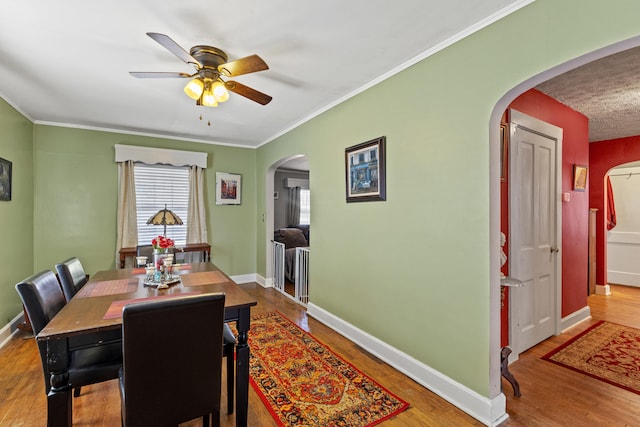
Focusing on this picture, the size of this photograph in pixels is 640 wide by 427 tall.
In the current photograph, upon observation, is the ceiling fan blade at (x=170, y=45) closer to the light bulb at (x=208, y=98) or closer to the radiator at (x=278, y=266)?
the light bulb at (x=208, y=98)

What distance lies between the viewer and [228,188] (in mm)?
5098

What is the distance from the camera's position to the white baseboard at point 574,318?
10.6ft

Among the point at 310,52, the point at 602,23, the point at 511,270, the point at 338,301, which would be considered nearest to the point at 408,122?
the point at 310,52

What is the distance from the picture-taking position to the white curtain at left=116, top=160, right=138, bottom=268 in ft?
13.9

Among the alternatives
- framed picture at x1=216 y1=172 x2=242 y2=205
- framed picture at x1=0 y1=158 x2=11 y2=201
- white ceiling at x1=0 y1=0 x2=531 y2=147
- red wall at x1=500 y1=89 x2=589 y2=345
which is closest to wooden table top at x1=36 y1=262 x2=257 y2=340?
framed picture at x1=0 y1=158 x2=11 y2=201

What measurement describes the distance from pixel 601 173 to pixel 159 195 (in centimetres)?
704

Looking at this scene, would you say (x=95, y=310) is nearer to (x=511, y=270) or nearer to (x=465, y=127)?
(x=465, y=127)

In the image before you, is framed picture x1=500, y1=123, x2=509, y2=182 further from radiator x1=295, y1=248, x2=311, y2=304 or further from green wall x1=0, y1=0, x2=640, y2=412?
radiator x1=295, y1=248, x2=311, y2=304

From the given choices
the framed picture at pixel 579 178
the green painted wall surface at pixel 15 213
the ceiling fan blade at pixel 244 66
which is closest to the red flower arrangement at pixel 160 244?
the ceiling fan blade at pixel 244 66

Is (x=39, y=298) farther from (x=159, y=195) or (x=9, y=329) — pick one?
(x=159, y=195)

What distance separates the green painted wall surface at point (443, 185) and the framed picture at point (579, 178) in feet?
7.73

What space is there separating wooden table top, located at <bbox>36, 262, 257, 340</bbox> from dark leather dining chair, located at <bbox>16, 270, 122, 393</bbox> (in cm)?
8

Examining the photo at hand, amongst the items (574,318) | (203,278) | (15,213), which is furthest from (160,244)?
(574,318)

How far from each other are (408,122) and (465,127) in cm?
51
